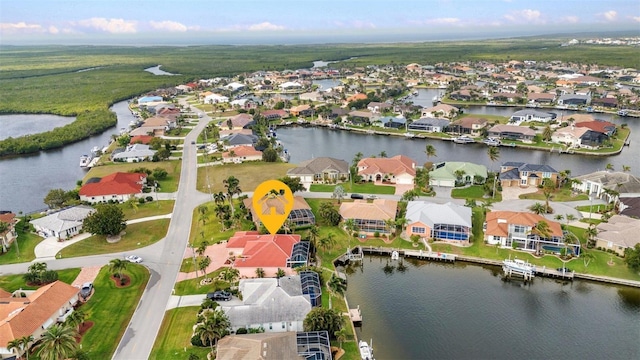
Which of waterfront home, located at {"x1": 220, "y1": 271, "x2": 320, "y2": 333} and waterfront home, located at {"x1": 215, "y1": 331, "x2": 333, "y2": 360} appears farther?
waterfront home, located at {"x1": 220, "y1": 271, "x2": 320, "y2": 333}

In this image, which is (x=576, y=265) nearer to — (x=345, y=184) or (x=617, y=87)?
(x=345, y=184)

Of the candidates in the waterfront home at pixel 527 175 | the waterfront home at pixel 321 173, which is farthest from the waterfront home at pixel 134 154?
the waterfront home at pixel 527 175

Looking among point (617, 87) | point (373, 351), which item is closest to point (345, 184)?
point (373, 351)

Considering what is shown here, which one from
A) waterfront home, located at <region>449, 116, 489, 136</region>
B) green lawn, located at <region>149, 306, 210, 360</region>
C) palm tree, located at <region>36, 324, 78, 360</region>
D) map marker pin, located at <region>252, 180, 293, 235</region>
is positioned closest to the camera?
palm tree, located at <region>36, 324, 78, 360</region>

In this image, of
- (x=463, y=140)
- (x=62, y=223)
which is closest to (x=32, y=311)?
(x=62, y=223)

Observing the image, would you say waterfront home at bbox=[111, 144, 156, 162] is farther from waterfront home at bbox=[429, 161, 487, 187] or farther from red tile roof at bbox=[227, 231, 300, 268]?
waterfront home at bbox=[429, 161, 487, 187]

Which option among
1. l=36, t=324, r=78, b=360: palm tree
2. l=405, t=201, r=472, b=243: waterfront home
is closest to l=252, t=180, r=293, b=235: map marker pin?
l=405, t=201, r=472, b=243: waterfront home

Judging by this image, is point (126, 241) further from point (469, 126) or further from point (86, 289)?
point (469, 126)
